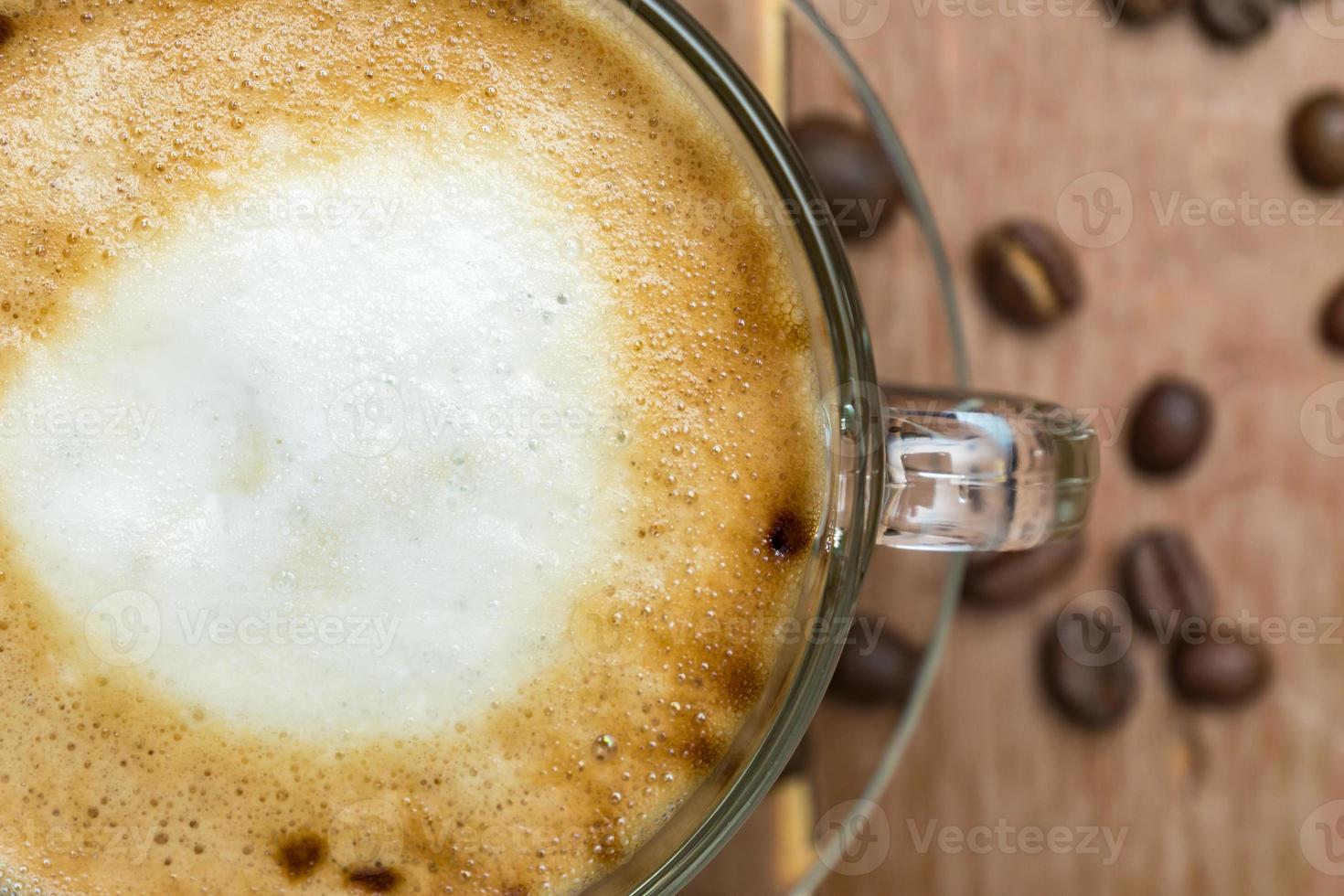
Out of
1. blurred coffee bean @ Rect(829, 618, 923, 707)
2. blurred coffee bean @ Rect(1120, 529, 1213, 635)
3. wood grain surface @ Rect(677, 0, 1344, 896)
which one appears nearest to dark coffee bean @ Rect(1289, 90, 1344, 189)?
wood grain surface @ Rect(677, 0, 1344, 896)

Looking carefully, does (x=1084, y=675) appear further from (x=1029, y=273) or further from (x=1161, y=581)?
(x=1029, y=273)

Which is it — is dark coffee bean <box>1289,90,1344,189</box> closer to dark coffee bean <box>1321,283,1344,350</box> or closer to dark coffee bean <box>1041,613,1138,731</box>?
dark coffee bean <box>1321,283,1344,350</box>

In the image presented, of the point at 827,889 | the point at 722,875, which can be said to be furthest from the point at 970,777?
the point at 722,875

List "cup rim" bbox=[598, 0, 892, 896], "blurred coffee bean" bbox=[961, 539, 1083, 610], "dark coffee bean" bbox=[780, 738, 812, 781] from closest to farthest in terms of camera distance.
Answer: "cup rim" bbox=[598, 0, 892, 896] < "dark coffee bean" bbox=[780, 738, 812, 781] < "blurred coffee bean" bbox=[961, 539, 1083, 610]

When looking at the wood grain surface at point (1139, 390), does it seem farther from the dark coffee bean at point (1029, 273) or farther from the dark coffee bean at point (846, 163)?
the dark coffee bean at point (846, 163)

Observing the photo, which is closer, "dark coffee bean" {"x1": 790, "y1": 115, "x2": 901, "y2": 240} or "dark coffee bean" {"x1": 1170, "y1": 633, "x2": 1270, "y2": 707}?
"dark coffee bean" {"x1": 790, "y1": 115, "x2": 901, "y2": 240}

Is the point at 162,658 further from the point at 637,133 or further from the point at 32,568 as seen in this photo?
the point at 637,133

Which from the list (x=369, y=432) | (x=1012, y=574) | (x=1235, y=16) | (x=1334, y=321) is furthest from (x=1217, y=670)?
(x=369, y=432)

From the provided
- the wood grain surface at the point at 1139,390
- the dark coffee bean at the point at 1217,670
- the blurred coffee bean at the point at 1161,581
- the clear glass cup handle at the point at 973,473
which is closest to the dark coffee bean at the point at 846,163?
the wood grain surface at the point at 1139,390
